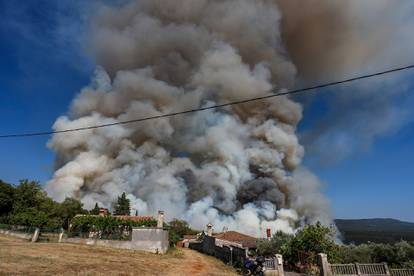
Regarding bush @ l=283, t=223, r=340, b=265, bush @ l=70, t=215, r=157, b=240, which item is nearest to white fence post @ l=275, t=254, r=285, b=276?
bush @ l=283, t=223, r=340, b=265

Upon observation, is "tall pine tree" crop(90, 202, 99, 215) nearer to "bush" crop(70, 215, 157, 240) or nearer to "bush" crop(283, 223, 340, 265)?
"bush" crop(70, 215, 157, 240)

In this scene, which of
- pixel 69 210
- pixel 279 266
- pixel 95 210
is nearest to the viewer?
pixel 279 266

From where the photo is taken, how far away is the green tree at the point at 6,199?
36688 millimetres

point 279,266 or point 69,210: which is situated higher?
point 69,210

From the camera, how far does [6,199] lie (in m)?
36.9

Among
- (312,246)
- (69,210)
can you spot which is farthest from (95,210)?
(312,246)

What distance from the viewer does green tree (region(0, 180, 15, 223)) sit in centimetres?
3669

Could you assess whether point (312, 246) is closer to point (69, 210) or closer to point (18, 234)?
point (18, 234)

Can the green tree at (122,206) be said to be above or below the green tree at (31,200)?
above

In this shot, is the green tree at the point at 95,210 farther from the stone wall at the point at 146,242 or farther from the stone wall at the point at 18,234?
the stone wall at the point at 146,242

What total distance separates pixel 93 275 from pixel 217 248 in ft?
55.5

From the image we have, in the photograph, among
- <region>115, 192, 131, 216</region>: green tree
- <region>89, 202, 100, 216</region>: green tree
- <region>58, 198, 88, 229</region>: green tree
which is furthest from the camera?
<region>115, 192, 131, 216</region>: green tree

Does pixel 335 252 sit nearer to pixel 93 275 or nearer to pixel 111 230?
pixel 93 275

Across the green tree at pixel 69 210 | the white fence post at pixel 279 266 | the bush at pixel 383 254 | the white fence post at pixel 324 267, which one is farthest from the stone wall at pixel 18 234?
the bush at pixel 383 254
